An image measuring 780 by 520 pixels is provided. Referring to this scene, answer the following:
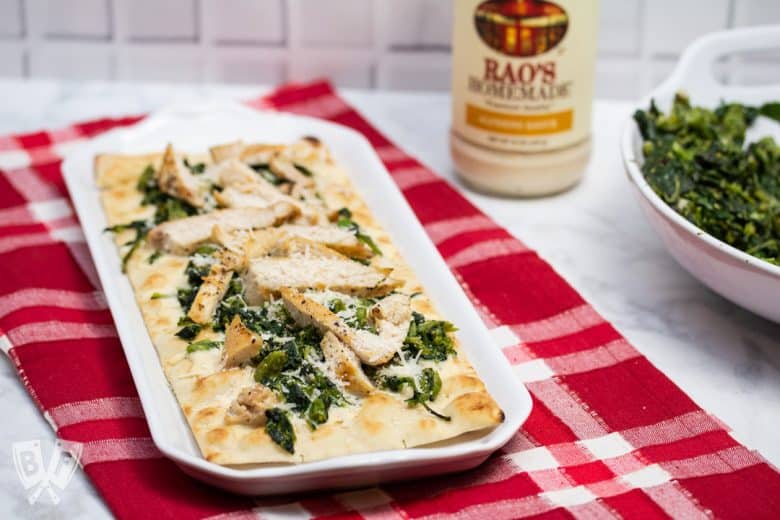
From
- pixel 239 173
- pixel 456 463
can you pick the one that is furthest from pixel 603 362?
pixel 239 173

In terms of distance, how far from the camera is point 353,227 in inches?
87.7

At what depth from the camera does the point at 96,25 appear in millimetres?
3107

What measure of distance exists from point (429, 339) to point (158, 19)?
1614mm

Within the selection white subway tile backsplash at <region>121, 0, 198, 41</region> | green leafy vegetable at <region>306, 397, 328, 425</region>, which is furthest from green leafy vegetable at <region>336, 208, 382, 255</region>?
white subway tile backsplash at <region>121, 0, 198, 41</region>

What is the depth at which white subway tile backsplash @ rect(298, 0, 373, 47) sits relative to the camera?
3.04 m

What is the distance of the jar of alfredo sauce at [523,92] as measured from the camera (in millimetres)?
2360

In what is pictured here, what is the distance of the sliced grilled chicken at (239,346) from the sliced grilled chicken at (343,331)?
9cm

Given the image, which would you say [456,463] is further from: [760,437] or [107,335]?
[107,335]

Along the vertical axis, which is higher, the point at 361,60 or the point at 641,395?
the point at 361,60

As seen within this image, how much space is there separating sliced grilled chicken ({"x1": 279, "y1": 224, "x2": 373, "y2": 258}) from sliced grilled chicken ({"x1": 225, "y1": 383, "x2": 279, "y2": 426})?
1.55 ft

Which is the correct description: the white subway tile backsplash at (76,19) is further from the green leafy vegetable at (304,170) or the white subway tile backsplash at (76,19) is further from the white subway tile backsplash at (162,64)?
the green leafy vegetable at (304,170)

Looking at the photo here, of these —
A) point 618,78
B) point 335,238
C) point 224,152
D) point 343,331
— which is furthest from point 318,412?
point 618,78

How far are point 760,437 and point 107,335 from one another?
1.16 metres

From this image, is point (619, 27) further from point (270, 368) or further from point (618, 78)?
point (270, 368)
